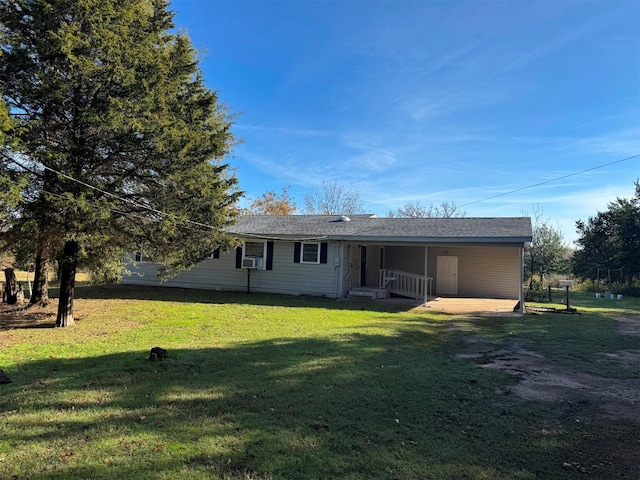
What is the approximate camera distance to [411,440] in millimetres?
3186

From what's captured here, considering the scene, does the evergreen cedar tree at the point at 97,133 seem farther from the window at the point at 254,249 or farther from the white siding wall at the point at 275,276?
the window at the point at 254,249

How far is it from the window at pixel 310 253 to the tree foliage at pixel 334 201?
68.6ft

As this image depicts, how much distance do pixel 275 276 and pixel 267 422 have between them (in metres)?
12.5

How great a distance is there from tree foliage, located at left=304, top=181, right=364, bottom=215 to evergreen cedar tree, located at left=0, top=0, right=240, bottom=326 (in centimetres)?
2718

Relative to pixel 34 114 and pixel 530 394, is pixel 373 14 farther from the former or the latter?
pixel 530 394

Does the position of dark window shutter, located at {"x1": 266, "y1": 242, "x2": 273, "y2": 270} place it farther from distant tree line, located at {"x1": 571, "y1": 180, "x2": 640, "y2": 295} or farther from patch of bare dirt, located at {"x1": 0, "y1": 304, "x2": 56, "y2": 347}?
distant tree line, located at {"x1": 571, "y1": 180, "x2": 640, "y2": 295}

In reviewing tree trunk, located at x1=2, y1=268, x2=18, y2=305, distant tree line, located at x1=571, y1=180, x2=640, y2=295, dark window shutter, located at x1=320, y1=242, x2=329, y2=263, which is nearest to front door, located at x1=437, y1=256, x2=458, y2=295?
dark window shutter, located at x1=320, y1=242, x2=329, y2=263

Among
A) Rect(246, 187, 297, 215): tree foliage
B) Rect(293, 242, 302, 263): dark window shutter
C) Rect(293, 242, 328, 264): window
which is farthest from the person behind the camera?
Rect(246, 187, 297, 215): tree foliage

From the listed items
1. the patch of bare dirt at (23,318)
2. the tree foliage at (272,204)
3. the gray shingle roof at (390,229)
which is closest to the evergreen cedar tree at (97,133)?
the patch of bare dirt at (23,318)

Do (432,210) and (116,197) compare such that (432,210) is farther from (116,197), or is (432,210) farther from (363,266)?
(116,197)

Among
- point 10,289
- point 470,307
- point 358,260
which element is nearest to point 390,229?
point 358,260

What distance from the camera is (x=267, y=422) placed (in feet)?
11.3

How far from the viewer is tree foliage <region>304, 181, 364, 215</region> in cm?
3634

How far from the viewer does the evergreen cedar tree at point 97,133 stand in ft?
23.5
